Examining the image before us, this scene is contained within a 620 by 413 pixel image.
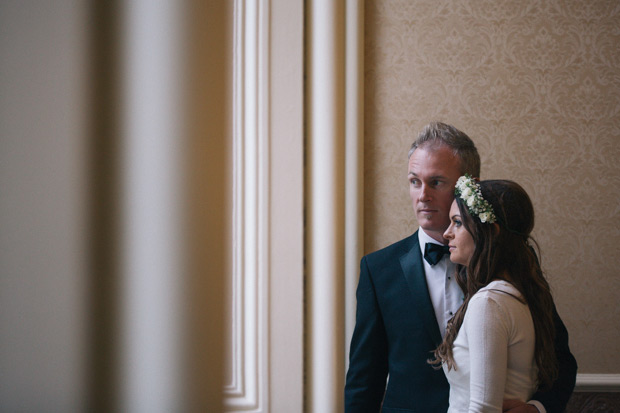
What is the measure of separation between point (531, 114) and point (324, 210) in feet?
3.02

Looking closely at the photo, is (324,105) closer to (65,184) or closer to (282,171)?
(282,171)

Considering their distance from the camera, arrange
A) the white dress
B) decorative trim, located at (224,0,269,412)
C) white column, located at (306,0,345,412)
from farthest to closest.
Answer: white column, located at (306,0,345,412)
the white dress
decorative trim, located at (224,0,269,412)

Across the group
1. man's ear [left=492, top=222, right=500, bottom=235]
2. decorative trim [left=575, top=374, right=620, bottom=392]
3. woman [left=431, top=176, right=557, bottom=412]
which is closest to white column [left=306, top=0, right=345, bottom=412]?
woman [left=431, top=176, right=557, bottom=412]

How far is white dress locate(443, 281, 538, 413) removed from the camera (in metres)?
0.95

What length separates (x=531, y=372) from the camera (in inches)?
41.3

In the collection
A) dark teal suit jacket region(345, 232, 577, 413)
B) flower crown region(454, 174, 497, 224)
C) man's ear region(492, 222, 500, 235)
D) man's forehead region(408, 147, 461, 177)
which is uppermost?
man's forehead region(408, 147, 461, 177)

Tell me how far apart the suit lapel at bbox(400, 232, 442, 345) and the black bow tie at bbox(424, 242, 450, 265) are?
43mm

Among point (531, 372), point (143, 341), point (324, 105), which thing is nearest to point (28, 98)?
point (143, 341)

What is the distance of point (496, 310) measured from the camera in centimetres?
99

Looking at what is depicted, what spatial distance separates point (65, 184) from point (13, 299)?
8 cm

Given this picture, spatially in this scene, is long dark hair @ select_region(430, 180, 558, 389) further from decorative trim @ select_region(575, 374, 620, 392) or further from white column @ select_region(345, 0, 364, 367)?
decorative trim @ select_region(575, 374, 620, 392)

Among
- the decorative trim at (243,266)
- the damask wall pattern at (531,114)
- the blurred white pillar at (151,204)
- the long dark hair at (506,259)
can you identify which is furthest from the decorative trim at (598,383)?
the blurred white pillar at (151,204)

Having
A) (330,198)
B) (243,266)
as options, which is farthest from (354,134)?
(243,266)

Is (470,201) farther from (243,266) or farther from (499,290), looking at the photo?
(243,266)
